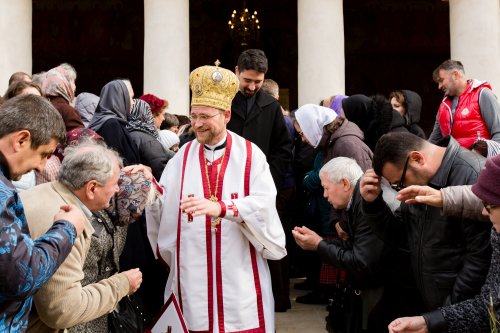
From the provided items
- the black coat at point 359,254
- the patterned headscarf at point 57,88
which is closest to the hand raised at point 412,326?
the black coat at point 359,254

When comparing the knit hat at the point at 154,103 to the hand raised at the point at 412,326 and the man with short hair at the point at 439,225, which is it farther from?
the hand raised at the point at 412,326

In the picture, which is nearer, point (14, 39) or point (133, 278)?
point (133, 278)

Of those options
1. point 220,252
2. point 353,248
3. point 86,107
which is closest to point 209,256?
point 220,252

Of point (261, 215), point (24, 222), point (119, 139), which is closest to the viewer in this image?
point (24, 222)

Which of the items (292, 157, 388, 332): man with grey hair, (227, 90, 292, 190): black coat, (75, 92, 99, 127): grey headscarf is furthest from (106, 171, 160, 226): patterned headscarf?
(75, 92, 99, 127): grey headscarf

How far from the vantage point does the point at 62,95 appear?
5266 millimetres

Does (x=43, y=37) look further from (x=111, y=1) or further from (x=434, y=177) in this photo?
(x=434, y=177)

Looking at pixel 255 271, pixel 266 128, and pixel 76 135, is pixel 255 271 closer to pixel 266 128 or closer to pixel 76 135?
pixel 76 135

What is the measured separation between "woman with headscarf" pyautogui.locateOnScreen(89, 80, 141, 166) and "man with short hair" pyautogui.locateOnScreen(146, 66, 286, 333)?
3.31ft

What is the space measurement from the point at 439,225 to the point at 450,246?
12 centimetres

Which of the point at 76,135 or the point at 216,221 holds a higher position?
the point at 76,135

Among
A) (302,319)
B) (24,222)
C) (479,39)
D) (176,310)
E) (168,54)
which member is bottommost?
(302,319)

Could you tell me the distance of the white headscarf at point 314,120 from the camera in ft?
19.2

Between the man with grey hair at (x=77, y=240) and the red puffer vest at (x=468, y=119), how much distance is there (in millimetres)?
4209
